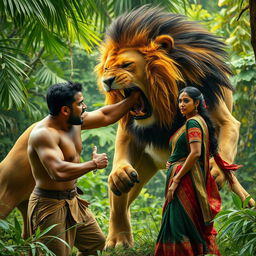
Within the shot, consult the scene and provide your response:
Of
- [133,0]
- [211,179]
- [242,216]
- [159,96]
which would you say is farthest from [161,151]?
[133,0]

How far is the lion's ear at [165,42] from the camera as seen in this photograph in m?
4.68

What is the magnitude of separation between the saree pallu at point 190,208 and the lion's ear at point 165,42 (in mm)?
909

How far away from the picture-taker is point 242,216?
3.90 meters

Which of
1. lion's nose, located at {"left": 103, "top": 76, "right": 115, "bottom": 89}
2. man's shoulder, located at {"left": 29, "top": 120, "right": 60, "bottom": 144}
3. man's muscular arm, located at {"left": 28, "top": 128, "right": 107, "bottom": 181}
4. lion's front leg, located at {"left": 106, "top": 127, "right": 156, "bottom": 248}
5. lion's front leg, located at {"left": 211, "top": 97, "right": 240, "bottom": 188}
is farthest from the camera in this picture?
lion's front leg, located at {"left": 106, "top": 127, "right": 156, "bottom": 248}

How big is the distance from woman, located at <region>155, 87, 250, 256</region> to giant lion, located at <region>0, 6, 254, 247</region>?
41 centimetres

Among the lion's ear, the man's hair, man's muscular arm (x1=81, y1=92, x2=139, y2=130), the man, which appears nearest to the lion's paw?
man's muscular arm (x1=81, y1=92, x2=139, y2=130)

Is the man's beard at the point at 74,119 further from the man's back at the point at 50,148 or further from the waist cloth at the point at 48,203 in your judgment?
the waist cloth at the point at 48,203

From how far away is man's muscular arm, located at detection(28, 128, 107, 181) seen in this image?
3.75 metres

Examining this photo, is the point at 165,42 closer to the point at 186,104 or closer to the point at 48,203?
the point at 186,104

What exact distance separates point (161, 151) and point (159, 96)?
600 mm

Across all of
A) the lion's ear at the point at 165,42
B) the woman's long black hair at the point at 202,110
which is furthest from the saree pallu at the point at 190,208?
the lion's ear at the point at 165,42

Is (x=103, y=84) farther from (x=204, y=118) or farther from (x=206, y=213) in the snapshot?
(x=206, y=213)

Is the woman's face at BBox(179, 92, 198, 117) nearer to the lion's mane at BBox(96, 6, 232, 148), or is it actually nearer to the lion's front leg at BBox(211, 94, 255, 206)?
the lion's mane at BBox(96, 6, 232, 148)

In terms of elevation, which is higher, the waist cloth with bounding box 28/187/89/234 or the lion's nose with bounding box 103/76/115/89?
the lion's nose with bounding box 103/76/115/89
